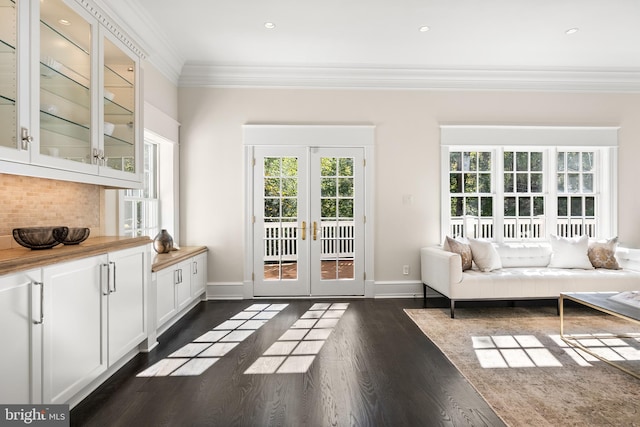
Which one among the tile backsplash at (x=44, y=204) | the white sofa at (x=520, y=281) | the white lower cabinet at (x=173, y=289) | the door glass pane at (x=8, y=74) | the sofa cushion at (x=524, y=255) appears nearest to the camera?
the door glass pane at (x=8, y=74)

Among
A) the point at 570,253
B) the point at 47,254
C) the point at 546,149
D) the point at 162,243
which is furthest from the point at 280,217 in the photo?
the point at 546,149

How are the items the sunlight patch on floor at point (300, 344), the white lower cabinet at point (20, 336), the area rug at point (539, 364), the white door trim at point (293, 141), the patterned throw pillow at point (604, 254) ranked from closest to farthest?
1. the white lower cabinet at point (20, 336)
2. the area rug at point (539, 364)
3. the sunlight patch on floor at point (300, 344)
4. the patterned throw pillow at point (604, 254)
5. the white door trim at point (293, 141)

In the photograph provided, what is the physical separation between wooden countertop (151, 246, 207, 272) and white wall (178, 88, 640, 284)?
28 cm

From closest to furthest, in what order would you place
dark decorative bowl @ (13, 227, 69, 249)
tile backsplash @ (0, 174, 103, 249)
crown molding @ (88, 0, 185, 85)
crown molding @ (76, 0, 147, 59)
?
1. dark decorative bowl @ (13, 227, 69, 249)
2. tile backsplash @ (0, 174, 103, 249)
3. crown molding @ (76, 0, 147, 59)
4. crown molding @ (88, 0, 185, 85)

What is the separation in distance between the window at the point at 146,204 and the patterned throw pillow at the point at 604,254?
5220 mm

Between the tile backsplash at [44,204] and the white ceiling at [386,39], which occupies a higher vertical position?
the white ceiling at [386,39]

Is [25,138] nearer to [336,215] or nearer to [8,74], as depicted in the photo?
[8,74]

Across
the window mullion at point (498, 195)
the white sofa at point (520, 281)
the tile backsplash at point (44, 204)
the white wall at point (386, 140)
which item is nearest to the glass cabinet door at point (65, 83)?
the tile backsplash at point (44, 204)

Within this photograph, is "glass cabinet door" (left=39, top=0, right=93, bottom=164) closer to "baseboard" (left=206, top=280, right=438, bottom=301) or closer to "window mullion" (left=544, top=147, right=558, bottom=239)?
"baseboard" (left=206, top=280, right=438, bottom=301)

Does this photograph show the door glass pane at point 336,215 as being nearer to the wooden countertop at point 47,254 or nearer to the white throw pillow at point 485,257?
the white throw pillow at point 485,257

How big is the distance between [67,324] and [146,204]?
243 centimetres

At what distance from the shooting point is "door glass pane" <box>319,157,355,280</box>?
4809 millimetres

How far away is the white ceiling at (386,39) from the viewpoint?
3385 millimetres

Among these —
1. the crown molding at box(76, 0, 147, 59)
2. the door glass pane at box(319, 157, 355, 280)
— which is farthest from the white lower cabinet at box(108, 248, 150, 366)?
the door glass pane at box(319, 157, 355, 280)
